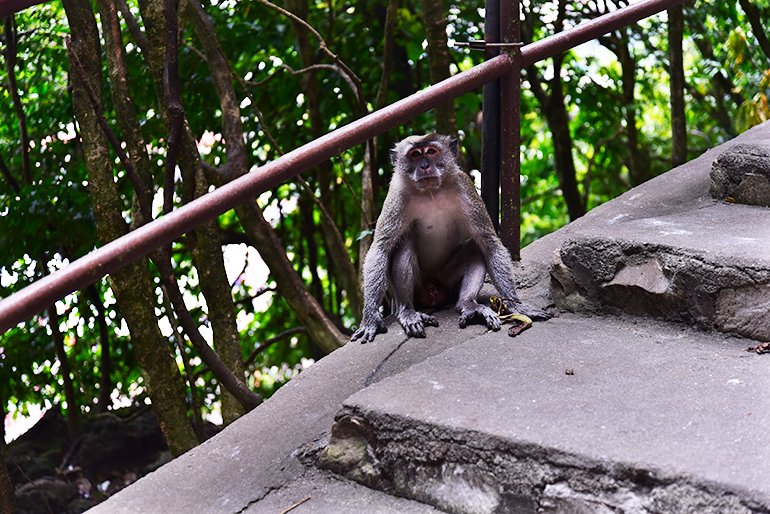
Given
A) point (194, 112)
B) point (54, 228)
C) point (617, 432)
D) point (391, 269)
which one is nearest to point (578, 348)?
point (617, 432)

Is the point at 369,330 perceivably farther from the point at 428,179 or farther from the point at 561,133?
the point at 561,133

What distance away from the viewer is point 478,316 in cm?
329

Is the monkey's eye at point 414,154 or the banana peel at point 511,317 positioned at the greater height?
the monkey's eye at point 414,154

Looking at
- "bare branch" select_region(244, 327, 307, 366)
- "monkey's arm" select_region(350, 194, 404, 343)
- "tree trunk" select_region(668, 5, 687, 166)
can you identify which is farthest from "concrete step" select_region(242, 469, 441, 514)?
"tree trunk" select_region(668, 5, 687, 166)

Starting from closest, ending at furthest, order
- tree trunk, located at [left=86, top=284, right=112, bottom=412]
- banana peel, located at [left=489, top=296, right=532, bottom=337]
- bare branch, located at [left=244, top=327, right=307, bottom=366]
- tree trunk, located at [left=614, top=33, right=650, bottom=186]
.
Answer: banana peel, located at [left=489, top=296, right=532, bottom=337]
tree trunk, located at [left=86, top=284, right=112, bottom=412]
bare branch, located at [left=244, top=327, right=307, bottom=366]
tree trunk, located at [left=614, top=33, right=650, bottom=186]

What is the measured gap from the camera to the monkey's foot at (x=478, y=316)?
10.4 feet

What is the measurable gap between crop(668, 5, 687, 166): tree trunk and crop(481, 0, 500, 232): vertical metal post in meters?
2.76

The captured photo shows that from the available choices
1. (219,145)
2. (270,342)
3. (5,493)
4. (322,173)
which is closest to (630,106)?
(322,173)

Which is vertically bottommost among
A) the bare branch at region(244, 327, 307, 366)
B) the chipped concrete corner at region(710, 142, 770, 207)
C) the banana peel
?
the bare branch at region(244, 327, 307, 366)

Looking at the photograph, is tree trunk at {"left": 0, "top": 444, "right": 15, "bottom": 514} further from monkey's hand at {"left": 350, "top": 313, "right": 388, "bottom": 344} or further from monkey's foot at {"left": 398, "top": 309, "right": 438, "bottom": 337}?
monkey's foot at {"left": 398, "top": 309, "right": 438, "bottom": 337}

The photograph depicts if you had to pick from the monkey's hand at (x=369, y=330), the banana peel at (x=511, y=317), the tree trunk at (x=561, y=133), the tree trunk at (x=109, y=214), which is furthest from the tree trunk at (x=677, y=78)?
the tree trunk at (x=109, y=214)

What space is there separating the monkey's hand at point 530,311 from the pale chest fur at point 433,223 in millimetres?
657

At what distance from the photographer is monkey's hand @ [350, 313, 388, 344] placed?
11.1 feet

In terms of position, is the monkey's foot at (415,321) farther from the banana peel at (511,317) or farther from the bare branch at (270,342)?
the bare branch at (270,342)
